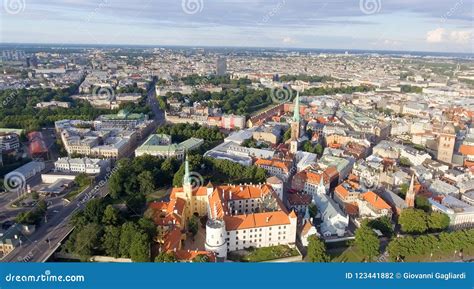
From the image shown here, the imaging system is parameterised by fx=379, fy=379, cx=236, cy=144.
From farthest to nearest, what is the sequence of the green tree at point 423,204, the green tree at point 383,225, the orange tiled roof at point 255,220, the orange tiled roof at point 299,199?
1. the orange tiled roof at point 299,199
2. the green tree at point 423,204
3. the green tree at point 383,225
4. the orange tiled roof at point 255,220

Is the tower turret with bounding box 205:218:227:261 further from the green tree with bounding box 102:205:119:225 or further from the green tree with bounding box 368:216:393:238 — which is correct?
the green tree with bounding box 368:216:393:238

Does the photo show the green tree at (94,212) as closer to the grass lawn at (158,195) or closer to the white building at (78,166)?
the grass lawn at (158,195)

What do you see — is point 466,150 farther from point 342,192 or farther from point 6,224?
point 6,224

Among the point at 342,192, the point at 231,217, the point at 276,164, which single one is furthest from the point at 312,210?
the point at 276,164

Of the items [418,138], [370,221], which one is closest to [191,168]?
[370,221]

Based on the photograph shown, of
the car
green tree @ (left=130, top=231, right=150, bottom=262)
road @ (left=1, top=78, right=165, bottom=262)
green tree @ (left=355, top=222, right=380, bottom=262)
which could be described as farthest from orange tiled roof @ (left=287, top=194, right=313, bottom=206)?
the car

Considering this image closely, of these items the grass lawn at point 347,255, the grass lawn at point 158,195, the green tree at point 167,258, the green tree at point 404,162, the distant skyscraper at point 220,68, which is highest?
the distant skyscraper at point 220,68

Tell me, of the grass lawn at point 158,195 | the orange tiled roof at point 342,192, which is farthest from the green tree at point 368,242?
the grass lawn at point 158,195
